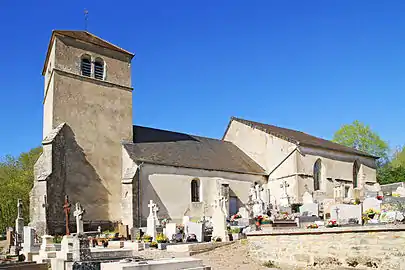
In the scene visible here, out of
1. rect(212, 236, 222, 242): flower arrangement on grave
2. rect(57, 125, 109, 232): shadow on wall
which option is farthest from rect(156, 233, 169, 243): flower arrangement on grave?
rect(57, 125, 109, 232): shadow on wall

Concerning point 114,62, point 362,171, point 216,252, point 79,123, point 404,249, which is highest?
point 114,62

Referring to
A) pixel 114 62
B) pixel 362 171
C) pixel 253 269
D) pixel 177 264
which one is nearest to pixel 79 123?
pixel 114 62

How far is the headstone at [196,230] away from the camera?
18.9 metres

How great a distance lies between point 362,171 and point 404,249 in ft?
89.2

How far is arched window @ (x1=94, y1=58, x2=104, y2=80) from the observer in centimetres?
2741

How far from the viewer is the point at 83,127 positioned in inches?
1021

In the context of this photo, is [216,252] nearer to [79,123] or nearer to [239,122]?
[79,123]

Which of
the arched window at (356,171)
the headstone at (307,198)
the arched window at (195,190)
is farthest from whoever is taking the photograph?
the arched window at (356,171)

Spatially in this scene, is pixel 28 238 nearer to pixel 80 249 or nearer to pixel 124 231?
pixel 124 231

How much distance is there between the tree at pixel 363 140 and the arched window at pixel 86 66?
108 ft

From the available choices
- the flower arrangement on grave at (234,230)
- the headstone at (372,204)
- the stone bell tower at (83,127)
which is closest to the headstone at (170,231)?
the flower arrangement on grave at (234,230)

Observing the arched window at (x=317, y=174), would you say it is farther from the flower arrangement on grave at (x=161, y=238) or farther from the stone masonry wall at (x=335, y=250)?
the stone masonry wall at (x=335, y=250)

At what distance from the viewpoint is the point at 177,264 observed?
26.9 feet

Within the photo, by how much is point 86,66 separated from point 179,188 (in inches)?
388
